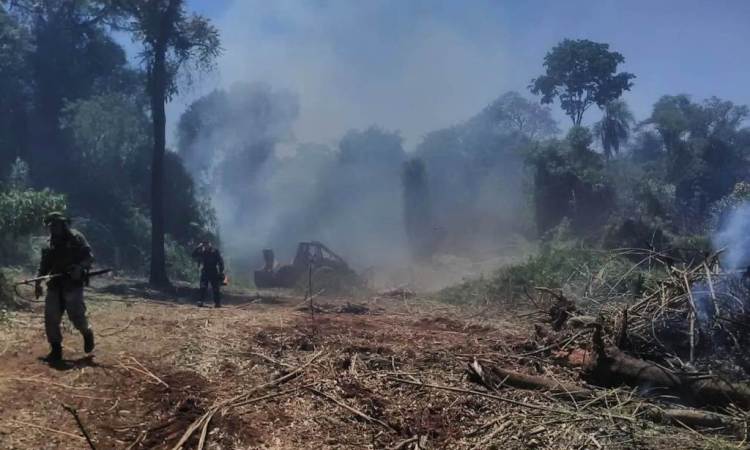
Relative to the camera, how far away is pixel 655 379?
256 inches

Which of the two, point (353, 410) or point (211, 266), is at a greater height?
point (211, 266)

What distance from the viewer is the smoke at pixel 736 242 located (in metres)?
7.86

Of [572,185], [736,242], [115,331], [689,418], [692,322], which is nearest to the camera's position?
[689,418]

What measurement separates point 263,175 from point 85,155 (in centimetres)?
1709

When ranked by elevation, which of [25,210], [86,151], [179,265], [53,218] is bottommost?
[179,265]

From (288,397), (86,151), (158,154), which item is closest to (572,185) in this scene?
(158,154)

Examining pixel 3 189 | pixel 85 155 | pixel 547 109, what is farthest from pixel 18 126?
pixel 547 109

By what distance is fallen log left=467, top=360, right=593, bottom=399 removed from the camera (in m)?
6.47

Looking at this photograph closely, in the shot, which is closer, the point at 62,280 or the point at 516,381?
the point at 516,381

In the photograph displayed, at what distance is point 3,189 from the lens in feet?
49.6

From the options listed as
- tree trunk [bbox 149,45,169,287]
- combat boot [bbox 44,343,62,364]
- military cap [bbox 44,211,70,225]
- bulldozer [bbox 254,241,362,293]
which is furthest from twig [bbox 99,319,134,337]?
tree trunk [bbox 149,45,169,287]

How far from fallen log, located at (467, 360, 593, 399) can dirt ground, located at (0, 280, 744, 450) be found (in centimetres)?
13

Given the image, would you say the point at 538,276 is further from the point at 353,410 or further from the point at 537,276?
the point at 353,410

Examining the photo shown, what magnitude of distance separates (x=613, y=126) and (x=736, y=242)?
2795 centimetres
